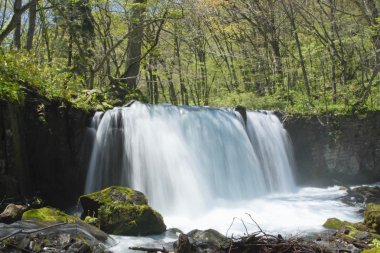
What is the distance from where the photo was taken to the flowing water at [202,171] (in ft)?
35.5

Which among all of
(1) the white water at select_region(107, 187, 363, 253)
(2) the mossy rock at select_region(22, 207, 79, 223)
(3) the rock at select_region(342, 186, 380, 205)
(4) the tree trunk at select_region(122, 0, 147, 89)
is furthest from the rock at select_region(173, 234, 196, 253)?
(4) the tree trunk at select_region(122, 0, 147, 89)

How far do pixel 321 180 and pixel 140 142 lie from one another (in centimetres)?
815

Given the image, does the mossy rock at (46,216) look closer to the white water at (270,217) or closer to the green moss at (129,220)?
the green moss at (129,220)

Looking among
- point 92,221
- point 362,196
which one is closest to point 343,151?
point 362,196

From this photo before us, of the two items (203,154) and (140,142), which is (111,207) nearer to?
(140,142)

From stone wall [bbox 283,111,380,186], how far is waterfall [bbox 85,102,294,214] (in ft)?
4.17

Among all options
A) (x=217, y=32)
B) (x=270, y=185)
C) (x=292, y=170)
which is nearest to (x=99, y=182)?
(x=270, y=185)

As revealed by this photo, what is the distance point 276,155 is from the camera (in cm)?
1573

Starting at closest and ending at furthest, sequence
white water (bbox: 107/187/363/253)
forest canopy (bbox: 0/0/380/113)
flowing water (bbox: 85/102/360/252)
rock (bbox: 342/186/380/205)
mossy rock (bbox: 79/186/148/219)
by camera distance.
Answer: mossy rock (bbox: 79/186/148/219), white water (bbox: 107/187/363/253), flowing water (bbox: 85/102/360/252), rock (bbox: 342/186/380/205), forest canopy (bbox: 0/0/380/113)

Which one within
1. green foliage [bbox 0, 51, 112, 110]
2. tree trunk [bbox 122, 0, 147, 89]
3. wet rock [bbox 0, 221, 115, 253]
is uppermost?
tree trunk [bbox 122, 0, 147, 89]

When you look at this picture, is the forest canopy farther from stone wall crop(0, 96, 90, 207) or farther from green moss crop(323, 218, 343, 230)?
green moss crop(323, 218, 343, 230)

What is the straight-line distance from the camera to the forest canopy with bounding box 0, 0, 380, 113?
12.6m

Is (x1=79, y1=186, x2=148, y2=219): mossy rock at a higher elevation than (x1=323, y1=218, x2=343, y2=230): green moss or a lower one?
higher

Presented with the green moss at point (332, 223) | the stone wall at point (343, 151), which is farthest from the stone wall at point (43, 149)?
the stone wall at point (343, 151)
